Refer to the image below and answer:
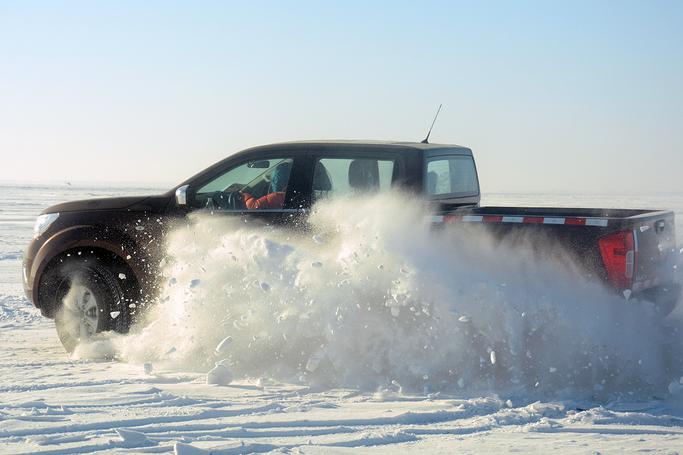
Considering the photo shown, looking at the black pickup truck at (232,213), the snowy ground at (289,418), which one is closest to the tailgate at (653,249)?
the black pickup truck at (232,213)

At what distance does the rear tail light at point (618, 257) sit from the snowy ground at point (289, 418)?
0.66 m

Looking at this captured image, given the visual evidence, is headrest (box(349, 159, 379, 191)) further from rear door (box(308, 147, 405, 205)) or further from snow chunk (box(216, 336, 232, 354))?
snow chunk (box(216, 336, 232, 354))

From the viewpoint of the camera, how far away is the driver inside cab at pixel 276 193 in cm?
686

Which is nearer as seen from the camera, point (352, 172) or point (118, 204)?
point (352, 172)

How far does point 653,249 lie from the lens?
6.16 meters

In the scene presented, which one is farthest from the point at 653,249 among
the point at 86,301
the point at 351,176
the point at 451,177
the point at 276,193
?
the point at 86,301

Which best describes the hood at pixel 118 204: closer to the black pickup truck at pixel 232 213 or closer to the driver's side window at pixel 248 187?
the black pickup truck at pixel 232 213

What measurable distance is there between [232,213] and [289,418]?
2306mm

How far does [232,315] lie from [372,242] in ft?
3.93

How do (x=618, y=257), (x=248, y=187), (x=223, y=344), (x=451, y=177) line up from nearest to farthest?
1. (x=618, y=257)
2. (x=223, y=344)
3. (x=248, y=187)
4. (x=451, y=177)

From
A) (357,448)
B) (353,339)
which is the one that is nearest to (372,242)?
(353,339)

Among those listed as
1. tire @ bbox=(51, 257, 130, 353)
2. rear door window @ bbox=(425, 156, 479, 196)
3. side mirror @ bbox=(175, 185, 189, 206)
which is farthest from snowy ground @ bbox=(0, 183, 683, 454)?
rear door window @ bbox=(425, 156, 479, 196)

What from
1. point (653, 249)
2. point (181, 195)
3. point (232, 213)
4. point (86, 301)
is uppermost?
point (181, 195)

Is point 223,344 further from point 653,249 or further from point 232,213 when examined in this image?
point 653,249
